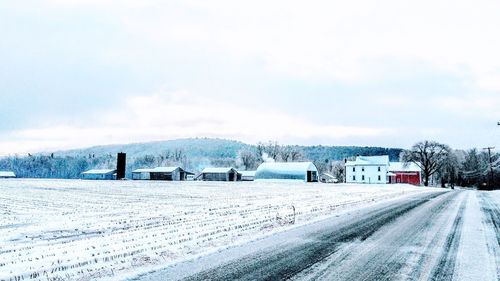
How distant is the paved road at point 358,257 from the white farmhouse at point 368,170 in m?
91.7

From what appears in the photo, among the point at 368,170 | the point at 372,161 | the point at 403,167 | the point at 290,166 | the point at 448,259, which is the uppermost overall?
the point at 372,161

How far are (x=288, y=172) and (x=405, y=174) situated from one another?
37628mm

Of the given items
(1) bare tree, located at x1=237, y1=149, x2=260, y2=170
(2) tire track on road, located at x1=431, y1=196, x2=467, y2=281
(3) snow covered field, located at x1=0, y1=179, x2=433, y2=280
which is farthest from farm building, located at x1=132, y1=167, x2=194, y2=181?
(2) tire track on road, located at x1=431, y1=196, x2=467, y2=281

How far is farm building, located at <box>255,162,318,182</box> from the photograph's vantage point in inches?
3418

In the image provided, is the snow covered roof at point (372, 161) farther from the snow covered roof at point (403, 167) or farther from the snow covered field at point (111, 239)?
the snow covered field at point (111, 239)

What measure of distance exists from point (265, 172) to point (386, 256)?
3318 inches

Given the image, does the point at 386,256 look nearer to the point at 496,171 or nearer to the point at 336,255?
the point at 336,255

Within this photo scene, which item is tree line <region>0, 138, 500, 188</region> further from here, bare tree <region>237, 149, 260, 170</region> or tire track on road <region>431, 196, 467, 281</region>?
tire track on road <region>431, 196, 467, 281</region>

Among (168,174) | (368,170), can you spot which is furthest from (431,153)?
(168,174)

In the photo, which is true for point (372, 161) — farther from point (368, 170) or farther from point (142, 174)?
point (142, 174)

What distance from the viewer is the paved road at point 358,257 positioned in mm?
6617

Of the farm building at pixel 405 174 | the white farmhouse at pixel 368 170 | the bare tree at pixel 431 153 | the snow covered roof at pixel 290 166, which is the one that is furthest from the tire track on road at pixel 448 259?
the farm building at pixel 405 174

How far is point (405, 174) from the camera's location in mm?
104125

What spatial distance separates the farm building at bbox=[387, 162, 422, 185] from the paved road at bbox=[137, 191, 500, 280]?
97097mm
